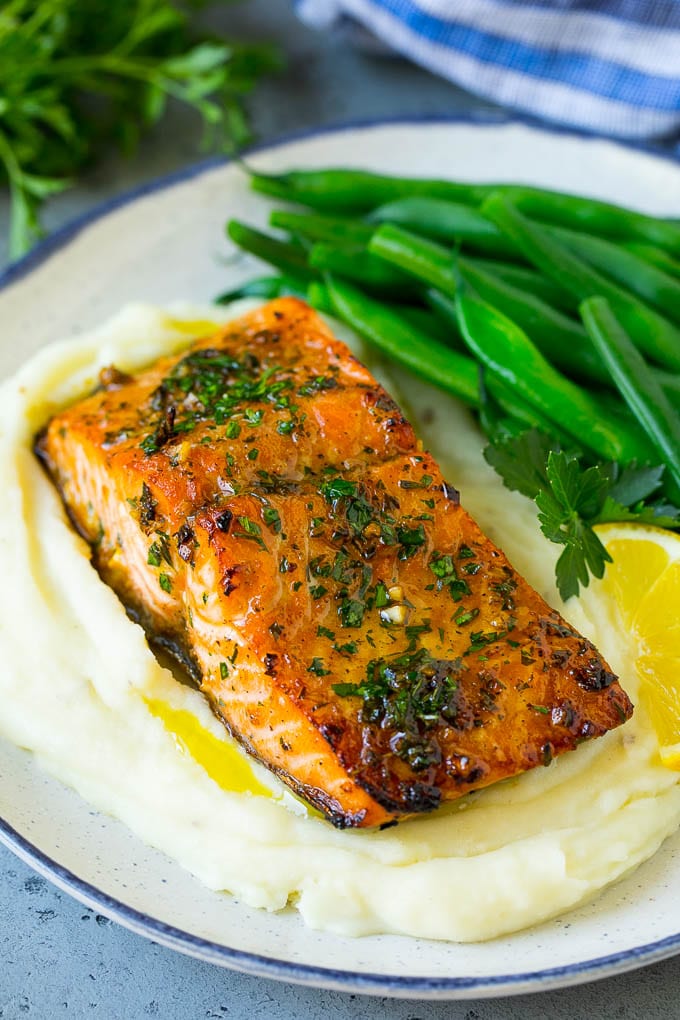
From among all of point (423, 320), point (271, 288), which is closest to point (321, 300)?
point (271, 288)

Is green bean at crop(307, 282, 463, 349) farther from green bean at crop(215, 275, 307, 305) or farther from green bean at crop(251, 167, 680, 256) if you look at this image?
green bean at crop(251, 167, 680, 256)

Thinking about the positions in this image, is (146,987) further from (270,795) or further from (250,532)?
(250,532)

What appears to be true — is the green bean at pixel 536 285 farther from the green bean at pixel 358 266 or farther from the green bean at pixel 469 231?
the green bean at pixel 358 266

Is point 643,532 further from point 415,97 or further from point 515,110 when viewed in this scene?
point 415,97

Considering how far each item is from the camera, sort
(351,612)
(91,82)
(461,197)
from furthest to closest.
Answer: (91,82), (461,197), (351,612)

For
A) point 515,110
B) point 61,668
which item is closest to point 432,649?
point 61,668

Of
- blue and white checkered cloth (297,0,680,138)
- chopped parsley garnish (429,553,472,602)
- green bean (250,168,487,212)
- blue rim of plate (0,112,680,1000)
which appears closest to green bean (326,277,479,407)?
green bean (250,168,487,212)
